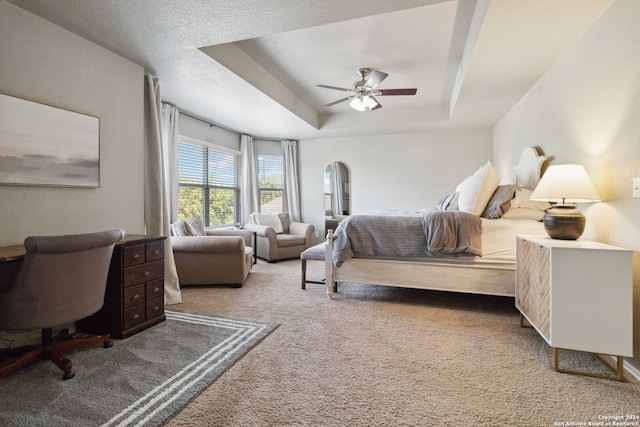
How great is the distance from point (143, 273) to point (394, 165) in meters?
4.60

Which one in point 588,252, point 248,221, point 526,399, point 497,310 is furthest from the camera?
point 248,221

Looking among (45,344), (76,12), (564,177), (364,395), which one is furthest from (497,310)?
(76,12)

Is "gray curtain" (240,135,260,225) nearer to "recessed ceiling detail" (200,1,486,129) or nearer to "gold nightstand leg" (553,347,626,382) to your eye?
"recessed ceiling detail" (200,1,486,129)

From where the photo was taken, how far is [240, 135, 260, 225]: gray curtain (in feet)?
19.1

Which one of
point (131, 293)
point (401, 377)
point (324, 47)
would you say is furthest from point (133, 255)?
point (324, 47)

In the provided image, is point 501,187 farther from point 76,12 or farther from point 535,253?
point 76,12

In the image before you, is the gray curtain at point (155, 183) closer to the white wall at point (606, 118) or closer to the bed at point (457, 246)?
the bed at point (457, 246)

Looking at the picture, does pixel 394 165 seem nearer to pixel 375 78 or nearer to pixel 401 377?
pixel 375 78

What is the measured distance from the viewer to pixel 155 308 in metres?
2.55

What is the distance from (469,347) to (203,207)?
14.2 feet

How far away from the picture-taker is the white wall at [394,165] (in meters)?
5.40

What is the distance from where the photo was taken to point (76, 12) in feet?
6.97

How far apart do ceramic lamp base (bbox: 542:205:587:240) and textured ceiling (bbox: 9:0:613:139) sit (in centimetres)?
132

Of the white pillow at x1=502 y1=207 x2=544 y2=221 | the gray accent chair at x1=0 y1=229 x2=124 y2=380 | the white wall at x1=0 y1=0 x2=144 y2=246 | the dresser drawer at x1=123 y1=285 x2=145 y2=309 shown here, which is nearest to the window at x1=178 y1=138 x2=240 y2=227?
the white wall at x1=0 y1=0 x2=144 y2=246
